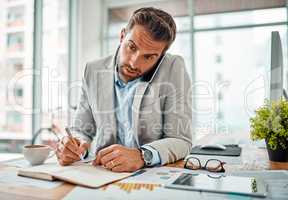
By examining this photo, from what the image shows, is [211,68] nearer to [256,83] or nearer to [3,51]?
[256,83]

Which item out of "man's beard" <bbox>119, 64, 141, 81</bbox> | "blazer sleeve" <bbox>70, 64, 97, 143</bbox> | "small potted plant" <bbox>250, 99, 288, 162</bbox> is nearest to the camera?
"small potted plant" <bbox>250, 99, 288, 162</bbox>

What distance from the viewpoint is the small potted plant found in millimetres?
1120

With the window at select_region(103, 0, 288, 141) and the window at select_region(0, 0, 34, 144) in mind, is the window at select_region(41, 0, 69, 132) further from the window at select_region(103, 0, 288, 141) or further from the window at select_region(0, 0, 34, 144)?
the window at select_region(103, 0, 288, 141)

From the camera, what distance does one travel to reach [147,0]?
4.46 meters

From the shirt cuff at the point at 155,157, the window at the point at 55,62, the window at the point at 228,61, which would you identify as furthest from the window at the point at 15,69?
the window at the point at 228,61

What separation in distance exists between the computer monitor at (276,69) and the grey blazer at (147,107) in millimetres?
380

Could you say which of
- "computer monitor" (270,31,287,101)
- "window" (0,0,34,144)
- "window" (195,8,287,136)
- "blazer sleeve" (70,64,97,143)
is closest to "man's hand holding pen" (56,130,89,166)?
"blazer sleeve" (70,64,97,143)

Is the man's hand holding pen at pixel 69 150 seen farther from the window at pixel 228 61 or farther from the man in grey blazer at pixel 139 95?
the window at pixel 228 61

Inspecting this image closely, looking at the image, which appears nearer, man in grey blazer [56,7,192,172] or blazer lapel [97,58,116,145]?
man in grey blazer [56,7,192,172]

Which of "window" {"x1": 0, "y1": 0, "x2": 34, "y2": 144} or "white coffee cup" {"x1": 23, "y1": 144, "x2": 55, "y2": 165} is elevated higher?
"window" {"x1": 0, "y1": 0, "x2": 34, "y2": 144}

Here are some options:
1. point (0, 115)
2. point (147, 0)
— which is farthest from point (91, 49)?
point (0, 115)

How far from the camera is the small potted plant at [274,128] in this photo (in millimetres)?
1120

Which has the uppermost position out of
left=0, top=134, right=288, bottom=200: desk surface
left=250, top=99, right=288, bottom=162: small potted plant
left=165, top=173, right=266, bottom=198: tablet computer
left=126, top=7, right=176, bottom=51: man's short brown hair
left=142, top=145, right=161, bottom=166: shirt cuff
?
left=126, top=7, right=176, bottom=51: man's short brown hair

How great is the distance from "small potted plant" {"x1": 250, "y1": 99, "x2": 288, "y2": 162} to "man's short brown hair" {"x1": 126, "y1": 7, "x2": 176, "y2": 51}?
1.63 feet
